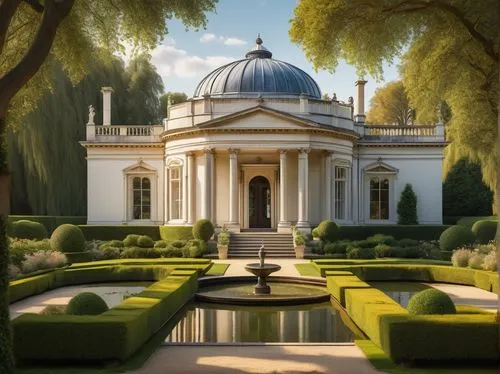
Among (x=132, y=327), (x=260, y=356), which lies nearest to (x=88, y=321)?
(x=132, y=327)

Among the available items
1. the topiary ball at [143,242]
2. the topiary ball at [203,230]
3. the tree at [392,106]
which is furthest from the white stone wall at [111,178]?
the tree at [392,106]

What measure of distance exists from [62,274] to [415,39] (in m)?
14.2

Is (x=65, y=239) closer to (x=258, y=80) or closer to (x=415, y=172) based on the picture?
(x=258, y=80)

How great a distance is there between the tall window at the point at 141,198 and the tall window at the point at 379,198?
45.9ft

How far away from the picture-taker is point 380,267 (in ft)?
72.8

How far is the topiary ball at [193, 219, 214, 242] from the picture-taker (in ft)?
99.3

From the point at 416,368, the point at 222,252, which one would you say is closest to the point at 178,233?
the point at 222,252

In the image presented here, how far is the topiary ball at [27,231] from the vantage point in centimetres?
2847

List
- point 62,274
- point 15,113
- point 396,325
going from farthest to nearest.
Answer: point 62,274
point 15,113
point 396,325

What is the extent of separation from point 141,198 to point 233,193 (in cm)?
833

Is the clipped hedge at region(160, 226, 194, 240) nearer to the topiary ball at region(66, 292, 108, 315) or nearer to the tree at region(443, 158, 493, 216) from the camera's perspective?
the topiary ball at region(66, 292, 108, 315)

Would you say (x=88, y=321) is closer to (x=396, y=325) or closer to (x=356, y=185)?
(x=396, y=325)

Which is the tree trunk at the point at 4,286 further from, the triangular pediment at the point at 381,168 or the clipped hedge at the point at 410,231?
the triangular pediment at the point at 381,168

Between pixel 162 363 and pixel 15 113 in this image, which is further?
pixel 15 113
